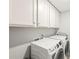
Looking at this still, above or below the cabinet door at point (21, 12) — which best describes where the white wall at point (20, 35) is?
below

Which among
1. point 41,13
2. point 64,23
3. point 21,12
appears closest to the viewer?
point 21,12

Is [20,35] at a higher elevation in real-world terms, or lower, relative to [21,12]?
lower

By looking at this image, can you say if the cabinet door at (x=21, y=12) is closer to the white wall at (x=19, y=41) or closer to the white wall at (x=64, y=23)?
the white wall at (x=19, y=41)

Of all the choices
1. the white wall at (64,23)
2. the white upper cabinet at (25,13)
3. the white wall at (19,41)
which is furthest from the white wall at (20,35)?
the white wall at (64,23)

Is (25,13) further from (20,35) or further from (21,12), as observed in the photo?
(20,35)

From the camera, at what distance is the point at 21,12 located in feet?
3.77

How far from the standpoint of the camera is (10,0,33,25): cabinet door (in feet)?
3.31

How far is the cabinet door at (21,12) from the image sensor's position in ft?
3.31

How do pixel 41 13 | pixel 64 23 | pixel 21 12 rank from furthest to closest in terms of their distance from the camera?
pixel 64 23
pixel 41 13
pixel 21 12

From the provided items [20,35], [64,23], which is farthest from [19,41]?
[64,23]

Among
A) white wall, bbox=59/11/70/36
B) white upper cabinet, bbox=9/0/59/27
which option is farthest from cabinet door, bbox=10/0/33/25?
white wall, bbox=59/11/70/36
